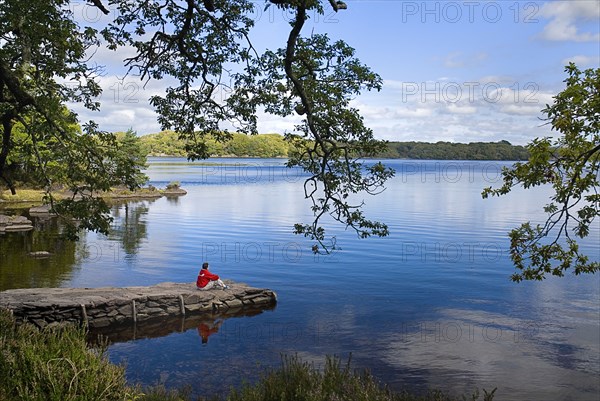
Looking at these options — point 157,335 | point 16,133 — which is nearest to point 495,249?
point 157,335

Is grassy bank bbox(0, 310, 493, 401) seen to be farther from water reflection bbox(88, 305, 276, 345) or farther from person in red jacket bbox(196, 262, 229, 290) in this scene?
person in red jacket bbox(196, 262, 229, 290)

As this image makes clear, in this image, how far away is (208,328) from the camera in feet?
82.8

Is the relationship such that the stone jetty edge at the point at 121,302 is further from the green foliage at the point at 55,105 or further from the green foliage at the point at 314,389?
the green foliage at the point at 314,389

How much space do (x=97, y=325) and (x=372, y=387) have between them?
1744 centimetres

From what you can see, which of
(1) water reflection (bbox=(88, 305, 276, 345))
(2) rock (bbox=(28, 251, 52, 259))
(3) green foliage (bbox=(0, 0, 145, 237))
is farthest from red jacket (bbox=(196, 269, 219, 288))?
(2) rock (bbox=(28, 251, 52, 259))

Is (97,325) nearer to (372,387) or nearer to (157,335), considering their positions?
(157,335)

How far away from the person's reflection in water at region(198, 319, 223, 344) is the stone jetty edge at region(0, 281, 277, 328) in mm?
1383

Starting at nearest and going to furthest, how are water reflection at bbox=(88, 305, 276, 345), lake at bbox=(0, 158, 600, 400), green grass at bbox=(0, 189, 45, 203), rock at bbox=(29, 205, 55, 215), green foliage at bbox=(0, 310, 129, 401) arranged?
green foliage at bbox=(0, 310, 129, 401) → lake at bbox=(0, 158, 600, 400) → water reflection at bbox=(88, 305, 276, 345) → rock at bbox=(29, 205, 55, 215) → green grass at bbox=(0, 189, 45, 203)

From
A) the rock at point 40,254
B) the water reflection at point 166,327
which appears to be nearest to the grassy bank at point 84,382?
the water reflection at point 166,327

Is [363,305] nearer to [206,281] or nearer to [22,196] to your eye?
[206,281]

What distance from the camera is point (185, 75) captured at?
15914 mm

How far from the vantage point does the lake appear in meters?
20.2

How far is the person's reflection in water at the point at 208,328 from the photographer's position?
24141 mm

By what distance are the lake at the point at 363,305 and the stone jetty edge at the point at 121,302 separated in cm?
150
